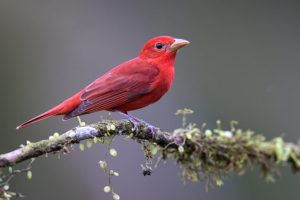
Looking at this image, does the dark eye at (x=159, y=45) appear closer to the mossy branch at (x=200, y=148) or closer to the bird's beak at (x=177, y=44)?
the bird's beak at (x=177, y=44)

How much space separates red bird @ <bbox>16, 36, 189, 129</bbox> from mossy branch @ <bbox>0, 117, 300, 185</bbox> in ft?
2.71

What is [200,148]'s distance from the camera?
3.54m

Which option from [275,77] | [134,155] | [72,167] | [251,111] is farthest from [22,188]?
[275,77]

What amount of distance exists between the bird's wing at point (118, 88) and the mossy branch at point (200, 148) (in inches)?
31.1

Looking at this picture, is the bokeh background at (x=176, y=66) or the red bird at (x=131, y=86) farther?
the bokeh background at (x=176, y=66)

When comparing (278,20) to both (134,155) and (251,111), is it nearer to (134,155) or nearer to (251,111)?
(251,111)

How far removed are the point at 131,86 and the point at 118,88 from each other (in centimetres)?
11

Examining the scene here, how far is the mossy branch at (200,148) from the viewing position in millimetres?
3108

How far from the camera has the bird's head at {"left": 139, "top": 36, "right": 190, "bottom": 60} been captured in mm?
5500

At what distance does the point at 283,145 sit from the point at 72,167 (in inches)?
185

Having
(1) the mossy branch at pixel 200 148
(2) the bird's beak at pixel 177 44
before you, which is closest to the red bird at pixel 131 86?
(2) the bird's beak at pixel 177 44

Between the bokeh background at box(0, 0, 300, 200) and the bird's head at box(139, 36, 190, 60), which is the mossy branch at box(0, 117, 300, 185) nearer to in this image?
the bird's head at box(139, 36, 190, 60)

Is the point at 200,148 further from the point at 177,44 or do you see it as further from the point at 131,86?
the point at 177,44

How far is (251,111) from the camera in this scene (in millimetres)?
7961
